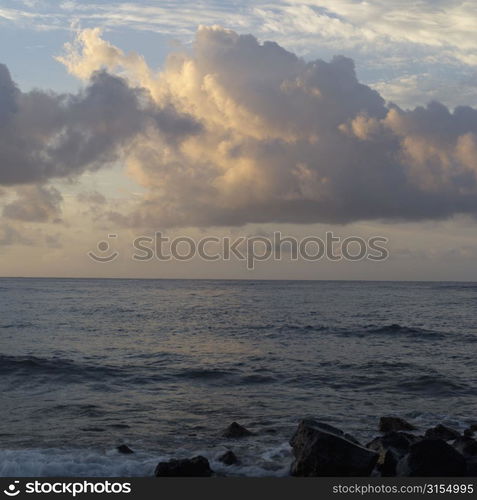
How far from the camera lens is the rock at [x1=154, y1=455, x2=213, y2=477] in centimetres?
1461

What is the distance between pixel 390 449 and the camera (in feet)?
50.7

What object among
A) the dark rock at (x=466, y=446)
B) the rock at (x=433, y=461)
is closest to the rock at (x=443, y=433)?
the dark rock at (x=466, y=446)

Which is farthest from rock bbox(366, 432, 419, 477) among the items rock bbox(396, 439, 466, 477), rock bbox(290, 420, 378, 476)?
rock bbox(396, 439, 466, 477)

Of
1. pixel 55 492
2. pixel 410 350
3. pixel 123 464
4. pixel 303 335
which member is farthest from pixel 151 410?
pixel 303 335

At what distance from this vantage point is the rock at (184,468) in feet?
47.9

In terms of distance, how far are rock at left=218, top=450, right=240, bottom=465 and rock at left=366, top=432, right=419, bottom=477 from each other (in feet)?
14.0

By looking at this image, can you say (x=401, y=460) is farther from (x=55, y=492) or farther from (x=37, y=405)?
(x=37, y=405)

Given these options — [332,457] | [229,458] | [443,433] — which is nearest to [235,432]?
[229,458]

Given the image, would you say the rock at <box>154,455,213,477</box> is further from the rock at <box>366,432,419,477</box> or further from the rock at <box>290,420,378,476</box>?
the rock at <box>366,432,419,477</box>

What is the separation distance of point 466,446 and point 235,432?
7.72m

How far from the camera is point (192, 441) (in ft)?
62.1

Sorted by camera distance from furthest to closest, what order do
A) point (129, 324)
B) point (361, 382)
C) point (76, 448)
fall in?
point (129, 324), point (361, 382), point (76, 448)

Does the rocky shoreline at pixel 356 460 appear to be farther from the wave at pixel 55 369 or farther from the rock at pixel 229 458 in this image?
the wave at pixel 55 369

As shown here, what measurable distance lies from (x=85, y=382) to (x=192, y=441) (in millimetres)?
12526
